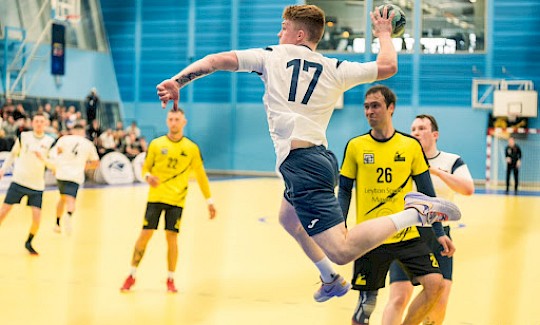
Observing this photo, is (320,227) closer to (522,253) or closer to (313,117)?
(313,117)

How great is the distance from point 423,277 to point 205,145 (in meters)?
23.7

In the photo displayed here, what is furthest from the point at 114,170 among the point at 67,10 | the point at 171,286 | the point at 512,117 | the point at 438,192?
the point at 438,192

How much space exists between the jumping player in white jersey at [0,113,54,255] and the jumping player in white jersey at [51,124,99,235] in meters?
0.95

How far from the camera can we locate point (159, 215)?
25.5ft

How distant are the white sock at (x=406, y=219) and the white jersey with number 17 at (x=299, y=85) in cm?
64

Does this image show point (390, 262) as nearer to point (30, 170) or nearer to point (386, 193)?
point (386, 193)

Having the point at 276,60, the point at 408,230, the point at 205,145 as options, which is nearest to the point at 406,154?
the point at 408,230

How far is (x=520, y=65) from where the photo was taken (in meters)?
24.5

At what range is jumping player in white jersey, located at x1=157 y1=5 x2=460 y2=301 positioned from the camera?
435cm

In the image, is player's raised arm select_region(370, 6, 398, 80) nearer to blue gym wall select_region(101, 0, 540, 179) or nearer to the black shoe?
the black shoe

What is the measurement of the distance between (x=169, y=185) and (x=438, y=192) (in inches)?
120

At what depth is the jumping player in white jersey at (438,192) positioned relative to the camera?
501cm

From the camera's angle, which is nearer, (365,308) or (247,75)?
(365,308)

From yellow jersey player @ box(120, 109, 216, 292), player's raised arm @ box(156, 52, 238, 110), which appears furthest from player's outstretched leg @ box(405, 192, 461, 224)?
yellow jersey player @ box(120, 109, 216, 292)
